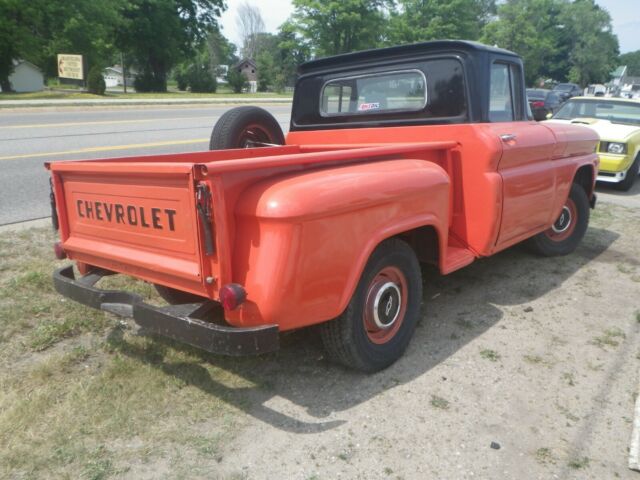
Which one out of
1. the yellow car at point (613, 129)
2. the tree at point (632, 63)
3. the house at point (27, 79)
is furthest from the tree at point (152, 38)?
the tree at point (632, 63)

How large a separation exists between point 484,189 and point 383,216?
1.23 meters

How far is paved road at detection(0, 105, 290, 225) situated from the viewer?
253 inches

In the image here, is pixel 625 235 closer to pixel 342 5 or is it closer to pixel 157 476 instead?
pixel 157 476

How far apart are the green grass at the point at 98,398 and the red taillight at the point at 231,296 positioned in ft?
2.26

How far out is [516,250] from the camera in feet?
18.1

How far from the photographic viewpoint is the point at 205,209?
232cm

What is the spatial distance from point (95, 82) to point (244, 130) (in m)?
28.4

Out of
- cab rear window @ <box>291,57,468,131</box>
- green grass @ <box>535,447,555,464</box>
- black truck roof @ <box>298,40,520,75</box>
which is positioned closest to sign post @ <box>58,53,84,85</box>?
cab rear window @ <box>291,57,468,131</box>

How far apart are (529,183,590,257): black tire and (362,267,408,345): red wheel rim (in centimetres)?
281

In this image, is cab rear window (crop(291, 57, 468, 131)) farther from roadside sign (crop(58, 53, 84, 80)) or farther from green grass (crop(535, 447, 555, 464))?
roadside sign (crop(58, 53, 84, 80))

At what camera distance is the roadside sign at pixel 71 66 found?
2827cm

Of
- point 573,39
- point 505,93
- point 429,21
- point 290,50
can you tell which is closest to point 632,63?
point 573,39

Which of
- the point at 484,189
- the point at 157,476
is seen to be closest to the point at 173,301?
the point at 157,476

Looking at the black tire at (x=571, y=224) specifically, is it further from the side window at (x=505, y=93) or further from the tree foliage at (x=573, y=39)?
the tree foliage at (x=573, y=39)
